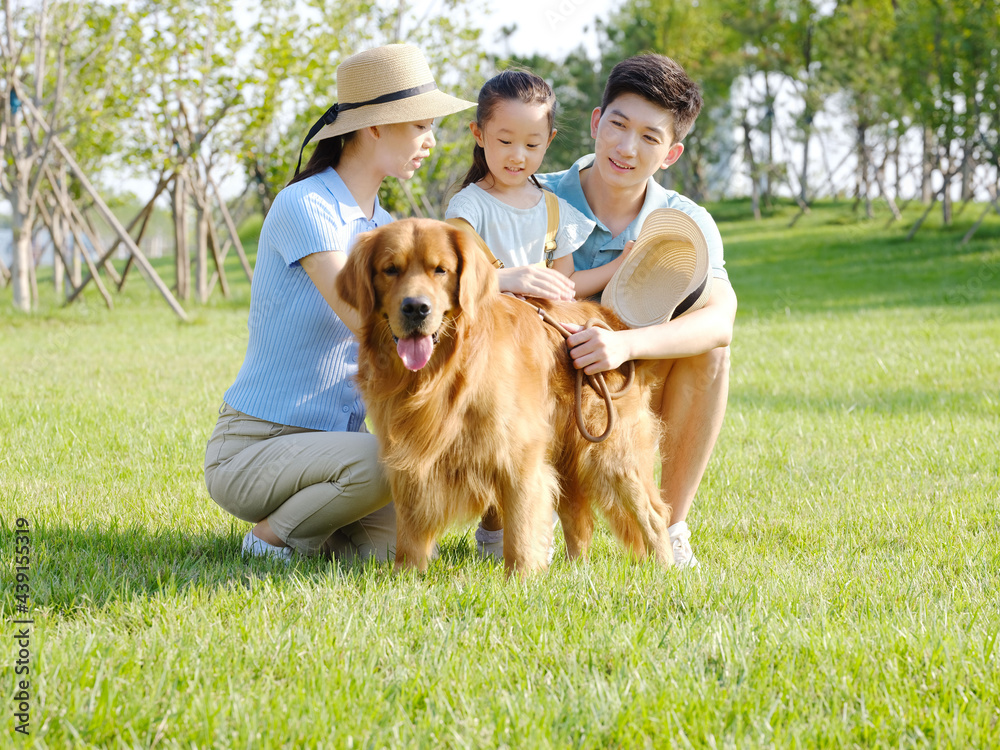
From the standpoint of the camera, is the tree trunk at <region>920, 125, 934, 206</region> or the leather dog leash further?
the tree trunk at <region>920, 125, 934, 206</region>

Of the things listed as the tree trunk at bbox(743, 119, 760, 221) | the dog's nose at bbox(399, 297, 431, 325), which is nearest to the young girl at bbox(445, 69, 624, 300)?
the dog's nose at bbox(399, 297, 431, 325)

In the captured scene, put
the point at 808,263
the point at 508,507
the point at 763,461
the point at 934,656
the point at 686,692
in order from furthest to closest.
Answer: the point at 808,263 < the point at 763,461 < the point at 508,507 < the point at 934,656 < the point at 686,692

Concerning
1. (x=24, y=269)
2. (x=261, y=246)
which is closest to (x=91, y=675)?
(x=261, y=246)

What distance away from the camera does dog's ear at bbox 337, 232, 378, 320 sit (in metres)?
2.83

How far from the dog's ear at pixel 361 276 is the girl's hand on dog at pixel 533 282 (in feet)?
2.09

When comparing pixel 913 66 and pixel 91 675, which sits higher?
pixel 913 66

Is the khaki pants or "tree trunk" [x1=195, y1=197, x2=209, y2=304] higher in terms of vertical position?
"tree trunk" [x1=195, y1=197, x2=209, y2=304]

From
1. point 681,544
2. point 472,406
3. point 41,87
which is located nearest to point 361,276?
point 472,406

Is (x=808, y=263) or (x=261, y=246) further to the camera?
(x=808, y=263)

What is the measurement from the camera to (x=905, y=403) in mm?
6559

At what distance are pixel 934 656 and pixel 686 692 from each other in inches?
28.3

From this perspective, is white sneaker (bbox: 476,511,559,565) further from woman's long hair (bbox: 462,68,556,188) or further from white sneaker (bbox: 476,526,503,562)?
woman's long hair (bbox: 462,68,556,188)

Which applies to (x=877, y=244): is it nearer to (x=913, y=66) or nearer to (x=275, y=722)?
(x=913, y=66)

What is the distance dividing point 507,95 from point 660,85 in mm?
624
